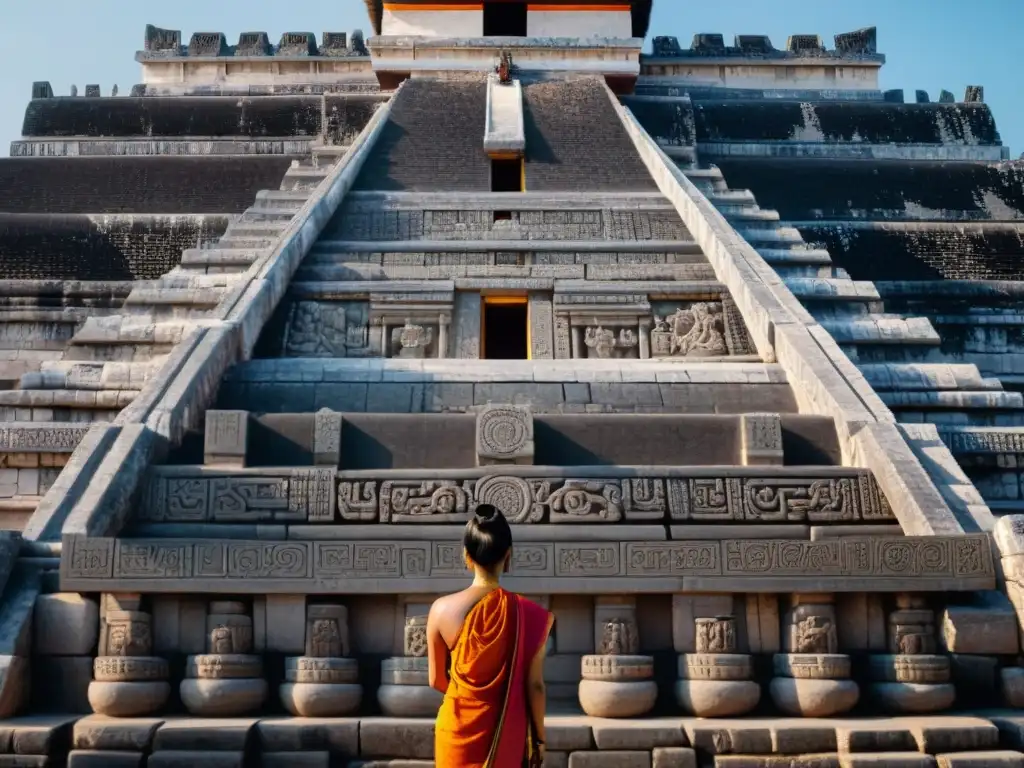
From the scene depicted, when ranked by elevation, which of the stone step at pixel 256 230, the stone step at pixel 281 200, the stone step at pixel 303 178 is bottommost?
the stone step at pixel 256 230

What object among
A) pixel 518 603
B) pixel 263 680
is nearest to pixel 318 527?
pixel 263 680

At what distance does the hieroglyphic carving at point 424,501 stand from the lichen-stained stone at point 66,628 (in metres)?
1.63

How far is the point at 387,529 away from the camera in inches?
243

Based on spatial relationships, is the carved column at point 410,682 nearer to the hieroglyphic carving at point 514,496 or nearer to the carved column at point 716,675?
the hieroglyphic carving at point 514,496

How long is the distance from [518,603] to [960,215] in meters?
13.6

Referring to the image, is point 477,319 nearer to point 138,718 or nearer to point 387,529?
point 387,529

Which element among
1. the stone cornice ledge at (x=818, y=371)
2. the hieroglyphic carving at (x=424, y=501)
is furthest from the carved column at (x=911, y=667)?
the hieroglyphic carving at (x=424, y=501)

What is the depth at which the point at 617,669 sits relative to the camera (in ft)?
17.7

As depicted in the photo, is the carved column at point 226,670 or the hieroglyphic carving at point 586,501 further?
the hieroglyphic carving at point 586,501

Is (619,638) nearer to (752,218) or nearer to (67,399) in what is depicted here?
(67,399)

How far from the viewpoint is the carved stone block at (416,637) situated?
548 cm

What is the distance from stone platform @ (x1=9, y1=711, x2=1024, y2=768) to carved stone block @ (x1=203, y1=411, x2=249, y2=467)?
187 cm

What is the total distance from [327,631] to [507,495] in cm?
136

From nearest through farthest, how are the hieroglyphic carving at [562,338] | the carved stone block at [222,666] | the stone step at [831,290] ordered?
1. the carved stone block at [222,666]
2. the hieroglyphic carving at [562,338]
3. the stone step at [831,290]
